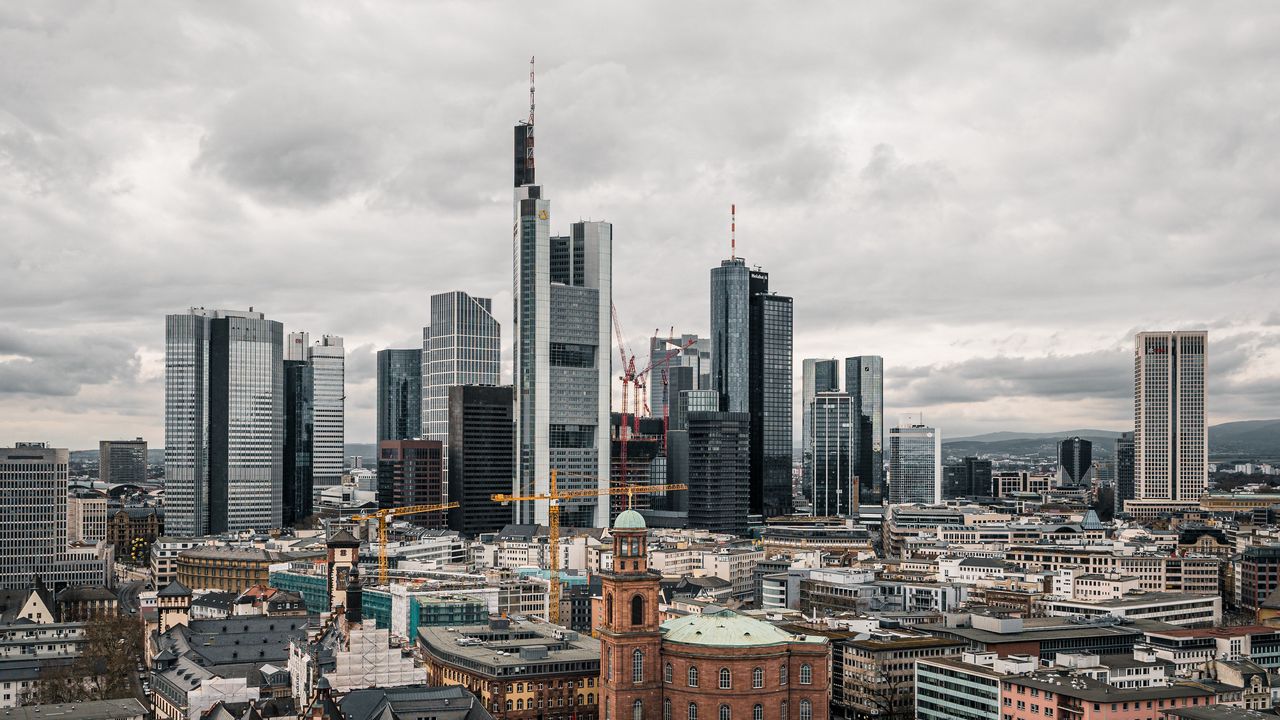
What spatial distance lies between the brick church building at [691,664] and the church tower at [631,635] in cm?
9

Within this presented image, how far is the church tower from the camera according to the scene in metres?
122

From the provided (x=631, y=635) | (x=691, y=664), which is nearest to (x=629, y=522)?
(x=631, y=635)

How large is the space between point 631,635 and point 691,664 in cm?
568

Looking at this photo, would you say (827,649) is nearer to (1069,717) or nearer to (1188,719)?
(1069,717)

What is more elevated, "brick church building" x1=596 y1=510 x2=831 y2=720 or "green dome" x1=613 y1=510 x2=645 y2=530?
"green dome" x1=613 y1=510 x2=645 y2=530

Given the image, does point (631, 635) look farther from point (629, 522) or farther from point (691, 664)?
point (629, 522)

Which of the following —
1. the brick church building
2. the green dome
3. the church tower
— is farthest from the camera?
the green dome

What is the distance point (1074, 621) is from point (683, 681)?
60670mm

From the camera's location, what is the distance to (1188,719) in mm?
105688

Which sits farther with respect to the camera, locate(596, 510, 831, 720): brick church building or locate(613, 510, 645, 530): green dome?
locate(613, 510, 645, 530): green dome

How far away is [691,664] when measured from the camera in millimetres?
122000

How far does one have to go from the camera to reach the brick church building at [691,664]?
121062 millimetres

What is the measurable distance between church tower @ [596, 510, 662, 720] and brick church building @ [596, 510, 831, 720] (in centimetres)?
9

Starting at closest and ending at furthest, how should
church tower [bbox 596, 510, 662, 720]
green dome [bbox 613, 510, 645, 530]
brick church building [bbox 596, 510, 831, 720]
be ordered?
brick church building [bbox 596, 510, 831, 720]
church tower [bbox 596, 510, 662, 720]
green dome [bbox 613, 510, 645, 530]
